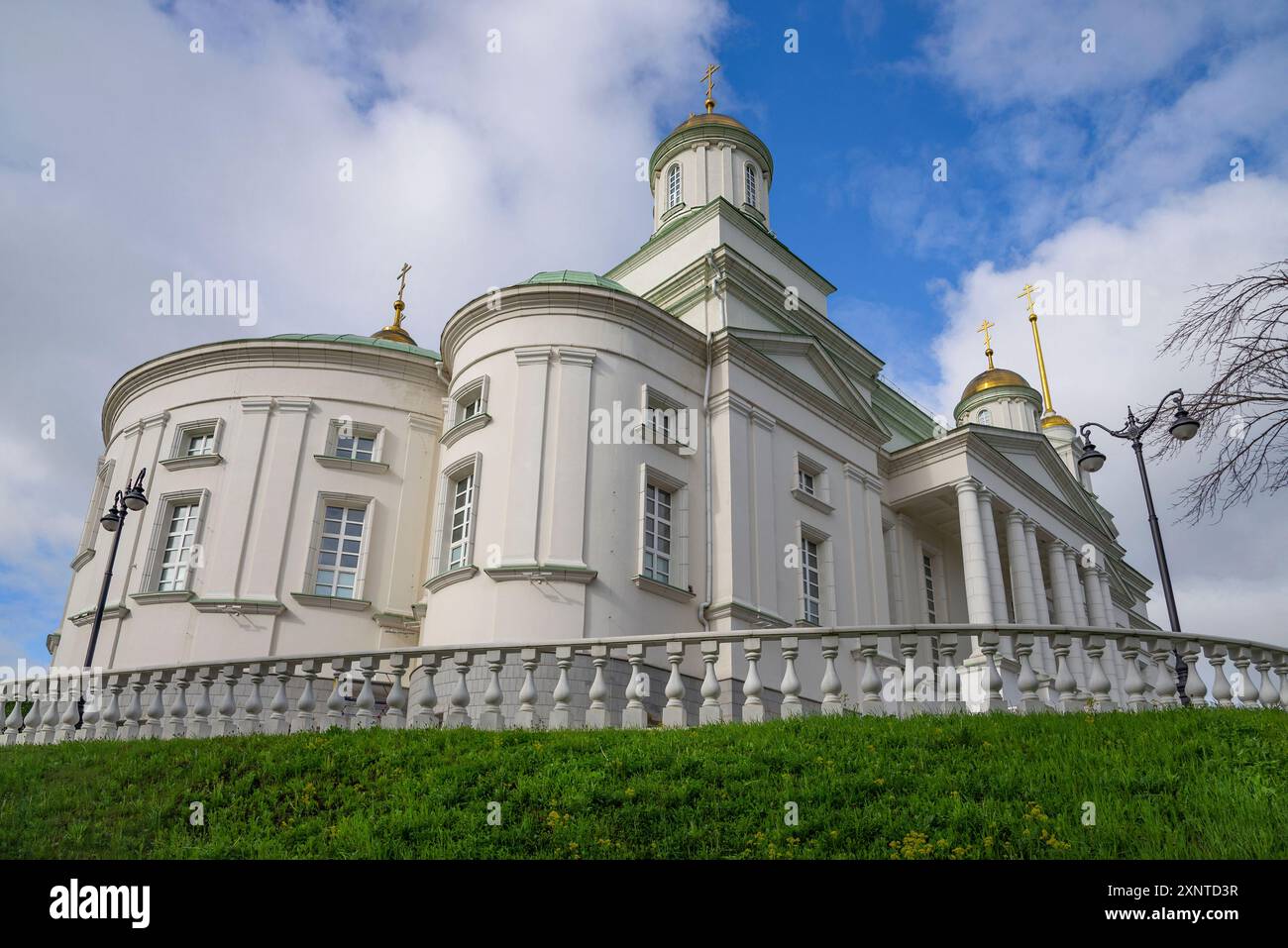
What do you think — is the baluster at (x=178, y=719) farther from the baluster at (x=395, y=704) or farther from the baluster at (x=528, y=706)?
the baluster at (x=528, y=706)

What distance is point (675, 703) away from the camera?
1030 centimetres

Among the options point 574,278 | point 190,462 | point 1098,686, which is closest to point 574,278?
point 574,278

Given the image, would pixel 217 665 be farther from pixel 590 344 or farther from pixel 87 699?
pixel 590 344

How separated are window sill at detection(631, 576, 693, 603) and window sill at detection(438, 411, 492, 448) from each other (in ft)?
14.8

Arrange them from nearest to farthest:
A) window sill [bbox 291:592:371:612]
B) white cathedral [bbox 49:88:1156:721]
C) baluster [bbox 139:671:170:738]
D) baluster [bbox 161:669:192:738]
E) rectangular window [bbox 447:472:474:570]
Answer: baluster [bbox 161:669:192:738]
baluster [bbox 139:671:170:738]
white cathedral [bbox 49:88:1156:721]
rectangular window [bbox 447:472:474:570]
window sill [bbox 291:592:371:612]

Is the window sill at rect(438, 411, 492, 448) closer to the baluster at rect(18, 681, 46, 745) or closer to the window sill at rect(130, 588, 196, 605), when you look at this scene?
the window sill at rect(130, 588, 196, 605)

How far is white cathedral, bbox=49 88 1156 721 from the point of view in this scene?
58.2 feet

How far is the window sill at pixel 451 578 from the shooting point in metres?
17.2

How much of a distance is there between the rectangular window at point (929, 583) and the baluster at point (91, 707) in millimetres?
21598

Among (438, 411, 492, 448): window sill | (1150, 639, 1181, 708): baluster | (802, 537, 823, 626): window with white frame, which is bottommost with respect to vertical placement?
(1150, 639, 1181, 708): baluster

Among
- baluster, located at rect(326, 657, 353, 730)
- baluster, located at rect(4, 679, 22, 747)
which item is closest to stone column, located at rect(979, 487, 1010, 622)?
baluster, located at rect(326, 657, 353, 730)

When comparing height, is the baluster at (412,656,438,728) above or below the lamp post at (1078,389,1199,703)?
below

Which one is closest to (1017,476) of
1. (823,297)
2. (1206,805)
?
(823,297)
